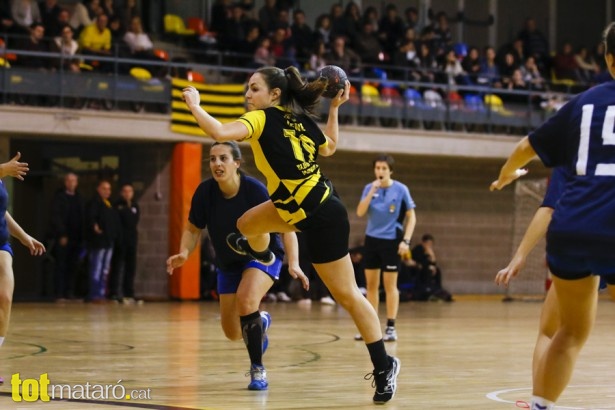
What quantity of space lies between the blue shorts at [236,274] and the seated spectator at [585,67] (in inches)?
815

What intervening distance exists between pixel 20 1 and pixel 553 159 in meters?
16.9

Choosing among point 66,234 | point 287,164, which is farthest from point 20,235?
point 66,234

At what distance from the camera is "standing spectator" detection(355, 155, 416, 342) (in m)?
12.6

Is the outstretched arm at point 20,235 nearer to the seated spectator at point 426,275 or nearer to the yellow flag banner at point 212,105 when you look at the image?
the yellow flag banner at point 212,105

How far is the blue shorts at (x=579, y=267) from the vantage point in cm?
475

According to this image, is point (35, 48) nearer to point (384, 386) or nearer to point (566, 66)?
point (566, 66)

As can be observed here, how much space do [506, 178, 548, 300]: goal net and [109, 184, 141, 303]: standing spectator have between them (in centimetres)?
910

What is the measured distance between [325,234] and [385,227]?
6213mm

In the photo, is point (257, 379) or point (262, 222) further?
point (257, 379)

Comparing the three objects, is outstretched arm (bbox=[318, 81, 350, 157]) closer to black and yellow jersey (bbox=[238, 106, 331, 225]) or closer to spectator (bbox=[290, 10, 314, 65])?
black and yellow jersey (bbox=[238, 106, 331, 225])

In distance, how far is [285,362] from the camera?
941cm

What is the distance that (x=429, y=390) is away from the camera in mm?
7477

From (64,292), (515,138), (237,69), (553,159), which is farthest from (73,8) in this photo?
(553,159)

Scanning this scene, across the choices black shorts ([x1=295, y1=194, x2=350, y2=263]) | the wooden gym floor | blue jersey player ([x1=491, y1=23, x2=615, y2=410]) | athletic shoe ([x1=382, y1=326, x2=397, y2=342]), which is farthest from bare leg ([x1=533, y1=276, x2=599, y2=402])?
athletic shoe ([x1=382, y1=326, x2=397, y2=342])
